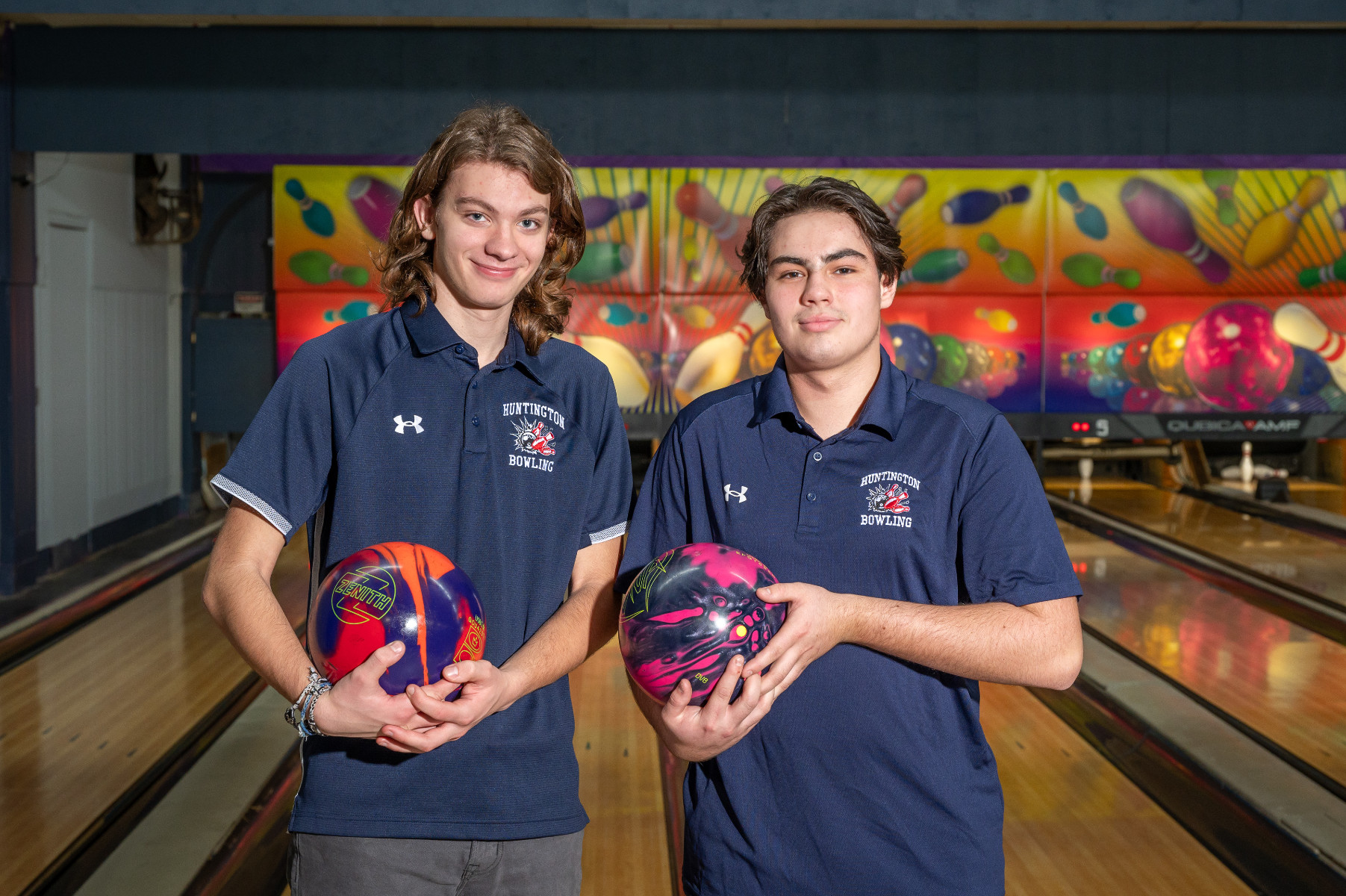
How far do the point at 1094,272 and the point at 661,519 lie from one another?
499cm

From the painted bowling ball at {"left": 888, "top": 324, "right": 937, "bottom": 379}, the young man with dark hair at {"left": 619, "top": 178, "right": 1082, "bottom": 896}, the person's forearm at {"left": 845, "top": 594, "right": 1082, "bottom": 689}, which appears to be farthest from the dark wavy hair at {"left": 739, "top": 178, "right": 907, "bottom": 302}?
the painted bowling ball at {"left": 888, "top": 324, "right": 937, "bottom": 379}

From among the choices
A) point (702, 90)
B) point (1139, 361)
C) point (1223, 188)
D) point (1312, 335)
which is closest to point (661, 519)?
point (702, 90)

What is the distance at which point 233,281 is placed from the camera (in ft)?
20.9

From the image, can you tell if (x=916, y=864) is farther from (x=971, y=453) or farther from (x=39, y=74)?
(x=39, y=74)

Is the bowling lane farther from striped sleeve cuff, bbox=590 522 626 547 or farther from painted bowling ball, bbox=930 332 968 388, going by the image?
striped sleeve cuff, bbox=590 522 626 547

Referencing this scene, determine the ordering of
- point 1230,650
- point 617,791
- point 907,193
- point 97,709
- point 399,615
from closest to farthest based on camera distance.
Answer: point 399,615
point 617,791
point 97,709
point 1230,650
point 907,193

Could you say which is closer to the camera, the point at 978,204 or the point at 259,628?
the point at 259,628

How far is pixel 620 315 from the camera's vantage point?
5551 mm

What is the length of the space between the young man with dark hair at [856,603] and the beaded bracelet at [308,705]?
0.31 m

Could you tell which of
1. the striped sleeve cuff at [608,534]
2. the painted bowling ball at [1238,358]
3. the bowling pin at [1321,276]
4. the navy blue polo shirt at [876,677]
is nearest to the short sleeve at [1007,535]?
the navy blue polo shirt at [876,677]

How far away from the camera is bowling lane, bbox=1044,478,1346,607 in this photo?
4223 millimetres

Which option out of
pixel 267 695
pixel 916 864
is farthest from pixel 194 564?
pixel 916 864

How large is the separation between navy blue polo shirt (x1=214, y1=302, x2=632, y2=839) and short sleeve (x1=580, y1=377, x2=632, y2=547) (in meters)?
0.04

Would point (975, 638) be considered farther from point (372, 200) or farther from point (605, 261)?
point (372, 200)
